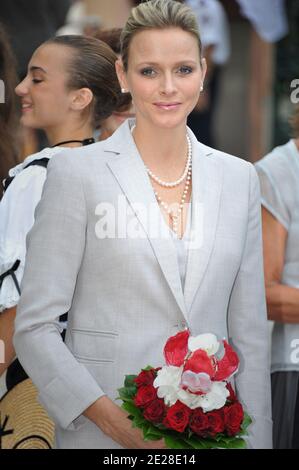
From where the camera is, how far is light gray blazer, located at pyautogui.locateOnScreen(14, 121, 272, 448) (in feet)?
8.68

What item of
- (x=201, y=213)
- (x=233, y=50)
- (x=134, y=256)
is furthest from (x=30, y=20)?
(x=233, y=50)

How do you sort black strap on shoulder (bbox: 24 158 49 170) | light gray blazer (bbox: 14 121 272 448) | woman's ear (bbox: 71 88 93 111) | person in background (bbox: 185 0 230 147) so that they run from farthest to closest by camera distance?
person in background (bbox: 185 0 230 147) < woman's ear (bbox: 71 88 93 111) < black strap on shoulder (bbox: 24 158 49 170) < light gray blazer (bbox: 14 121 272 448)

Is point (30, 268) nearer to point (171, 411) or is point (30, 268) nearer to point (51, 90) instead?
point (171, 411)

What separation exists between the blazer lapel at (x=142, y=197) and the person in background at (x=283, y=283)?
0.87 m

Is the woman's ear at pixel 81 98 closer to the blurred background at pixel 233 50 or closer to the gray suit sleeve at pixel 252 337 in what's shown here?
the gray suit sleeve at pixel 252 337

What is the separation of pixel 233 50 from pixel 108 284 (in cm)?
700

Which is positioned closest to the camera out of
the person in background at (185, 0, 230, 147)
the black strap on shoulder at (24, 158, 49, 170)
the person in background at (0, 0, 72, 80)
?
the black strap on shoulder at (24, 158, 49, 170)

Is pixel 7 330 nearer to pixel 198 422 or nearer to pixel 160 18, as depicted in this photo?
pixel 198 422

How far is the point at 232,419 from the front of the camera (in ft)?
8.10

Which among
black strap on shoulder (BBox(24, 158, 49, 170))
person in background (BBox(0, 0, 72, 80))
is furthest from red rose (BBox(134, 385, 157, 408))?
person in background (BBox(0, 0, 72, 80))

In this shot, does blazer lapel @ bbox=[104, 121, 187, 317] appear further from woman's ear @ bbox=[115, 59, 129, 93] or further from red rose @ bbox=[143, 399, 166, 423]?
red rose @ bbox=[143, 399, 166, 423]

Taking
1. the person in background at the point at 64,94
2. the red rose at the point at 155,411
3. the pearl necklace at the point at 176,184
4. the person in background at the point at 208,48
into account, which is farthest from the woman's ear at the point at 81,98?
the person in background at the point at 208,48

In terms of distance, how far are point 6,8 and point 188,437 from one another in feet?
11.5

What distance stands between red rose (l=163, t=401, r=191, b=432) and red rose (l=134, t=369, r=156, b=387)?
101mm
